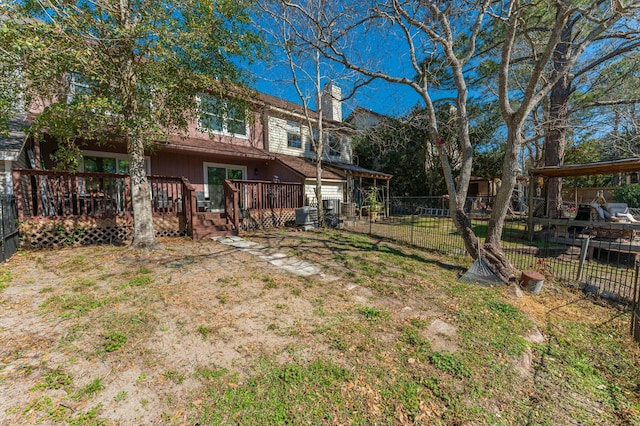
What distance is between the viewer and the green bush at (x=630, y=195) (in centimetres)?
1518

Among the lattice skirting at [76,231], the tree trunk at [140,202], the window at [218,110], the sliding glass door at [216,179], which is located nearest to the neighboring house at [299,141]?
the sliding glass door at [216,179]

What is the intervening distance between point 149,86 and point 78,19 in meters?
1.28

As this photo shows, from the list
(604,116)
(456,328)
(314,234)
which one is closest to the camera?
(456,328)

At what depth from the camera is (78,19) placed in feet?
14.1

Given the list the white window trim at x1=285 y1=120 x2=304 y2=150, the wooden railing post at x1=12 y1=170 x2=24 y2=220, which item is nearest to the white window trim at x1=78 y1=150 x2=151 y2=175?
the wooden railing post at x1=12 y1=170 x2=24 y2=220

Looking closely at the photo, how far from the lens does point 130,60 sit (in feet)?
17.1

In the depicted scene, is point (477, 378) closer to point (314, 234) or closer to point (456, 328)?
point (456, 328)

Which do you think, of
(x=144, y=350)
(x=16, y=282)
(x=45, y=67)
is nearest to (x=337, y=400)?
(x=144, y=350)

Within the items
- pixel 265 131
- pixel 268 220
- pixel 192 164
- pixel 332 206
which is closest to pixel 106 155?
pixel 192 164

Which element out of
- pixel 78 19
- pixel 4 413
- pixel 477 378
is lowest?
pixel 477 378

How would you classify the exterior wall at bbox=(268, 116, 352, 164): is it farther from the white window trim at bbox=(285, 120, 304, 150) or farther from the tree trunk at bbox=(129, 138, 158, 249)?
the tree trunk at bbox=(129, 138, 158, 249)

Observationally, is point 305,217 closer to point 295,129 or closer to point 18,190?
point 295,129

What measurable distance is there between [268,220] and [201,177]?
3.39 metres

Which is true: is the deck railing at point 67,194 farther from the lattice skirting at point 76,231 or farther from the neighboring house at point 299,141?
the neighboring house at point 299,141
